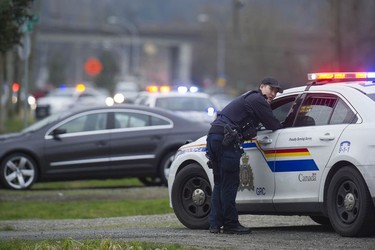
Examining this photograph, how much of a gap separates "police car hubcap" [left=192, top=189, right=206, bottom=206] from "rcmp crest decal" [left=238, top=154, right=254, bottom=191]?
0.55 metres

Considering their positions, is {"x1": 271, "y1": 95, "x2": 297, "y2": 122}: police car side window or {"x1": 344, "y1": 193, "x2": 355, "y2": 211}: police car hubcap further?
{"x1": 271, "y1": 95, "x2": 297, "y2": 122}: police car side window

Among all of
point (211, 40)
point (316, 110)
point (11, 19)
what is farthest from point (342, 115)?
point (211, 40)

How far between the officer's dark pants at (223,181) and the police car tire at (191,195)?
0.54 m

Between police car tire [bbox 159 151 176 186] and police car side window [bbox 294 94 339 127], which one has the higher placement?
police car side window [bbox 294 94 339 127]

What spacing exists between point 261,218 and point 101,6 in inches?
6001

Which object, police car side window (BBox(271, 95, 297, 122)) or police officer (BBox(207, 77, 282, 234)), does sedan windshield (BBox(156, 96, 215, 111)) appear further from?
police officer (BBox(207, 77, 282, 234))

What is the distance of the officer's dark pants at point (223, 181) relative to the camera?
33.8ft

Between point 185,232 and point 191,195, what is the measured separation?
67 cm

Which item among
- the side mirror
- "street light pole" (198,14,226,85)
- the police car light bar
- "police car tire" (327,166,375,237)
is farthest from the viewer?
"street light pole" (198,14,226,85)

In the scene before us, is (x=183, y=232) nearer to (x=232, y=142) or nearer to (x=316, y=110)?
(x=232, y=142)

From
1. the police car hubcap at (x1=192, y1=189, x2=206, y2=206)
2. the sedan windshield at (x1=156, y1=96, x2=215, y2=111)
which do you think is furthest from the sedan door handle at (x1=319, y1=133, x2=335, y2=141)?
the sedan windshield at (x1=156, y1=96, x2=215, y2=111)

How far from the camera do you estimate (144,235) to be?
10.3 metres

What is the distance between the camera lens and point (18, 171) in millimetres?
17953

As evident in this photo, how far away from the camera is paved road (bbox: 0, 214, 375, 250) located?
371 inches
